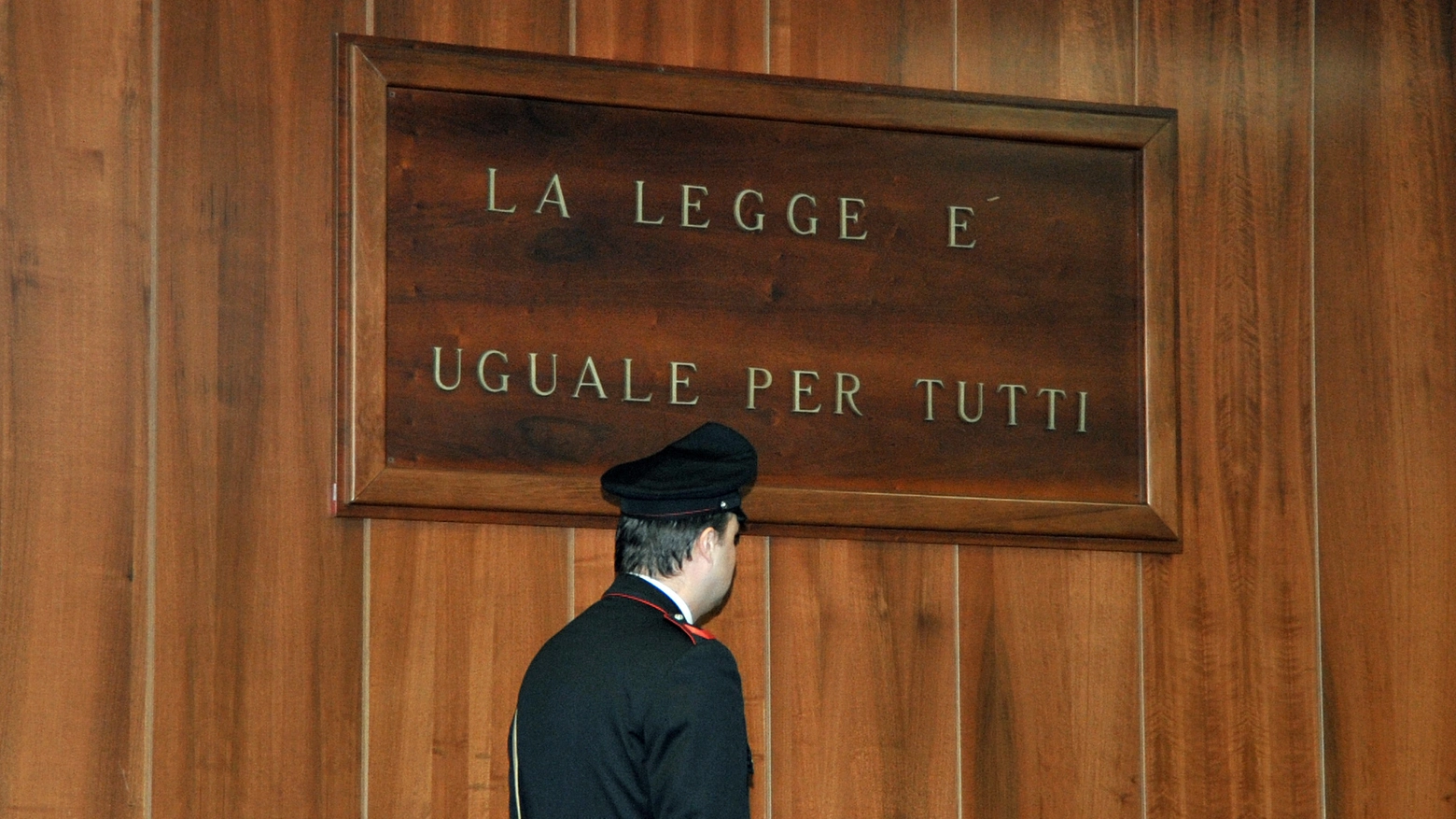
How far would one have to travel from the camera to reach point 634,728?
2.27 meters

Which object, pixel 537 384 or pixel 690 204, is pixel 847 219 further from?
pixel 537 384

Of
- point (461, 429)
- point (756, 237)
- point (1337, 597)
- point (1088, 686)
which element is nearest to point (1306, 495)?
point (1337, 597)

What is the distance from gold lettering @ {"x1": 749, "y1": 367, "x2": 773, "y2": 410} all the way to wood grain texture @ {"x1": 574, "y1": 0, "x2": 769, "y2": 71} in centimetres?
49

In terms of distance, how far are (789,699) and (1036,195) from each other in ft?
3.12

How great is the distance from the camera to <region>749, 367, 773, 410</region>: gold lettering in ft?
9.93

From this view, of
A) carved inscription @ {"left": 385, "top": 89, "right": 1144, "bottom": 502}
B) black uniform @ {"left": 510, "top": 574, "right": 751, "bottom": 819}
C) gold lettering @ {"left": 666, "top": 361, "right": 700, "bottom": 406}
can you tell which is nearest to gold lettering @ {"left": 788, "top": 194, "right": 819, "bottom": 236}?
carved inscription @ {"left": 385, "top": 89, "right": 1144, "bottom": 502}

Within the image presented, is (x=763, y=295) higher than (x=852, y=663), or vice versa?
(x=763, y=295)

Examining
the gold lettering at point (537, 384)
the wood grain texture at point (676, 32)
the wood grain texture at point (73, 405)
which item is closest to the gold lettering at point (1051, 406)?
the wood grain texture at point (676, 32)

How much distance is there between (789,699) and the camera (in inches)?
118

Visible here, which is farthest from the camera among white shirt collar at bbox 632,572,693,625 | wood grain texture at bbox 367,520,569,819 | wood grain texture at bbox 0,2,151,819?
wood grain texture at bbox 367,520,569,819

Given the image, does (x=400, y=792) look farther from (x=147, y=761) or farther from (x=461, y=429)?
(x=461, y=429)

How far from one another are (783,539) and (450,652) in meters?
0.55

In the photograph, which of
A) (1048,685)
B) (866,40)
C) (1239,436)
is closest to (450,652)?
(1048,685)

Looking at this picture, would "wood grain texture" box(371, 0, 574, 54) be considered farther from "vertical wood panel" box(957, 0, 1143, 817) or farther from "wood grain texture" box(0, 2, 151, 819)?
"vertical wood panel" box(957, 0, 1143, 817)
